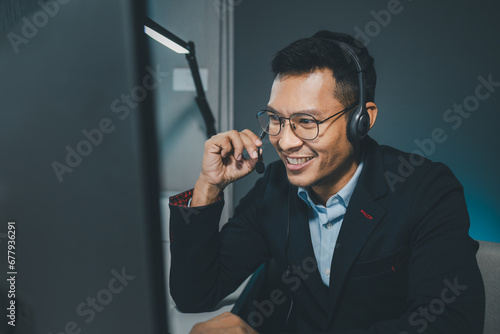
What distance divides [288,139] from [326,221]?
0.94ft

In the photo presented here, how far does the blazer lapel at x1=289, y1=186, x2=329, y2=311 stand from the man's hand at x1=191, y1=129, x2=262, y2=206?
0.20 meters

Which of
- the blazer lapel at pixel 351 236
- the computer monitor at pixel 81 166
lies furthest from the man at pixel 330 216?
the computer monitor at pixel 81 166

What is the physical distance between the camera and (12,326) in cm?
22

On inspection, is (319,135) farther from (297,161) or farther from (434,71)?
(434,71)

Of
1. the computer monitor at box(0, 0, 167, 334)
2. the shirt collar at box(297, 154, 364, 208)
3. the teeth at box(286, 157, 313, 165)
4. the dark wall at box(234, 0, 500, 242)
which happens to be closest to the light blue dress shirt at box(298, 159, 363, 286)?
the shirt collar at box(297, 154, 364, 208)

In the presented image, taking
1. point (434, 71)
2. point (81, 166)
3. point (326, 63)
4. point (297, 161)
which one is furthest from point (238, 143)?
point (434, 71)

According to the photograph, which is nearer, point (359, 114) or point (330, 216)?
point (359, 114)

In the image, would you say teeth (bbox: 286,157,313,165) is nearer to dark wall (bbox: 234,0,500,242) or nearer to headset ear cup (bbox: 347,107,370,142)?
headset ear cup (bbox: 347,107,370,142)

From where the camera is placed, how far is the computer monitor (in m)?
0.17

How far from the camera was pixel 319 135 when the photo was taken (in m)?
0.86

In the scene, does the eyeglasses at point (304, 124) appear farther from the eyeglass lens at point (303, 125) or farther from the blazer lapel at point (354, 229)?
the blazer lapel at point (354, 229)

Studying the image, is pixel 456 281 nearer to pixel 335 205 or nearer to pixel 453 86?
pixel 335 205

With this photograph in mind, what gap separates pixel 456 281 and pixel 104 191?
0.78m

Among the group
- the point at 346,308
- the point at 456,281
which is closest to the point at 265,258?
the point at 346,308
